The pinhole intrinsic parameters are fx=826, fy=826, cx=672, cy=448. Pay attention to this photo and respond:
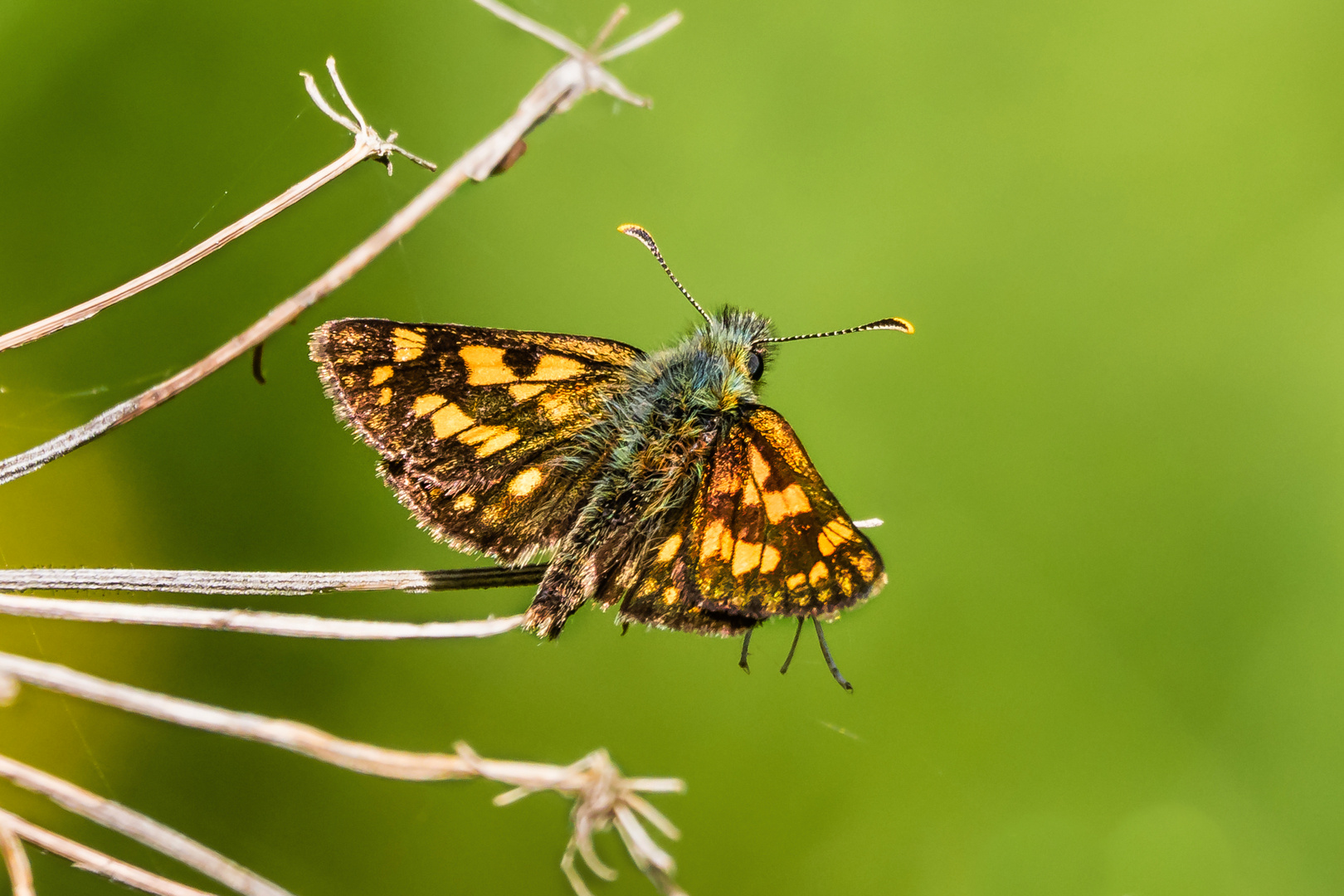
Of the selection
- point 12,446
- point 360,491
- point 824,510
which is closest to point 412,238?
point 360,491

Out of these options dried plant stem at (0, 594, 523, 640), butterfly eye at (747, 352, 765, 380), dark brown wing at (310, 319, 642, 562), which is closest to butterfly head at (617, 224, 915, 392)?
butterfly eye at (747, 352, 765, 380)

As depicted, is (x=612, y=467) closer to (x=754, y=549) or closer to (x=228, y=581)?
(x=754, y=549)

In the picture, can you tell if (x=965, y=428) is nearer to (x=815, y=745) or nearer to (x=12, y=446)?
(x=815, y=745)

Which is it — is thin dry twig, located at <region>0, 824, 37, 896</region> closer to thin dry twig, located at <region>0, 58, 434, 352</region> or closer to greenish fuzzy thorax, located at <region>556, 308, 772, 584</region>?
thin dry twig, located at <region>0, 58, 434, 352</region>

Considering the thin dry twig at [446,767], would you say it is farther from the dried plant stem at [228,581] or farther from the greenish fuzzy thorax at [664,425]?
the greenish fuzzy thorax at [664,425]

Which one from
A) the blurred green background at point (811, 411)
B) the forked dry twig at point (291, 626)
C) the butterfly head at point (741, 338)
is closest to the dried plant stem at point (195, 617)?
the forked dry twig at point (291, 626)

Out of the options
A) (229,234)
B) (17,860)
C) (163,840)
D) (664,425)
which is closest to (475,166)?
(229,234)
